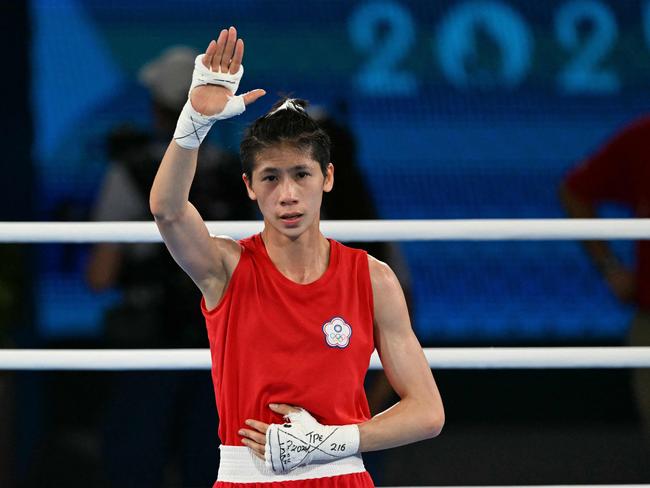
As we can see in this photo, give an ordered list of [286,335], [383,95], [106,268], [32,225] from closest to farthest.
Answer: [286,335] < [32,225] < [106,268] < [383,95]

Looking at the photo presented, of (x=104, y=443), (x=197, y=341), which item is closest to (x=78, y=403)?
(x=104, y=443)

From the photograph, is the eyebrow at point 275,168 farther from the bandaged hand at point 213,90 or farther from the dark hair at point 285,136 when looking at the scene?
the bandaged hand at point 213,90

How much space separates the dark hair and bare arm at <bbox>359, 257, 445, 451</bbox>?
0.23 metres

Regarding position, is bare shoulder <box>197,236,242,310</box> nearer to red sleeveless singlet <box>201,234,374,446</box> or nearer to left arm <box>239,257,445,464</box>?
red sleeveless singlet <box>201,234,374,446</box>

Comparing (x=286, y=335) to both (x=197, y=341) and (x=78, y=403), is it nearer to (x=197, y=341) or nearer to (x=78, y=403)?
(x=197, y=341)

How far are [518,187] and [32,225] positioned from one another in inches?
72.1

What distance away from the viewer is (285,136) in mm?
1854

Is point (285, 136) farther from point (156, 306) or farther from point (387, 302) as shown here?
point (156, 306)

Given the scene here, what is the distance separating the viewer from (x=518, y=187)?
3588 millimetres

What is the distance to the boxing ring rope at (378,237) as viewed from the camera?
2.30 m

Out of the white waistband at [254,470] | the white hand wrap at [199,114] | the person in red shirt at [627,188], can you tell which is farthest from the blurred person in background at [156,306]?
the white hand wrap at [199,114]

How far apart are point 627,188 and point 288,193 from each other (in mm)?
1599

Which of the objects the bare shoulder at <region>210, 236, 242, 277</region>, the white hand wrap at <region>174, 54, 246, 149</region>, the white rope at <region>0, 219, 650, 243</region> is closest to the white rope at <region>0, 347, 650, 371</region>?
the white rope at <region>0, 219, 650, 243</region>

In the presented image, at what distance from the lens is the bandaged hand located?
1699mm
